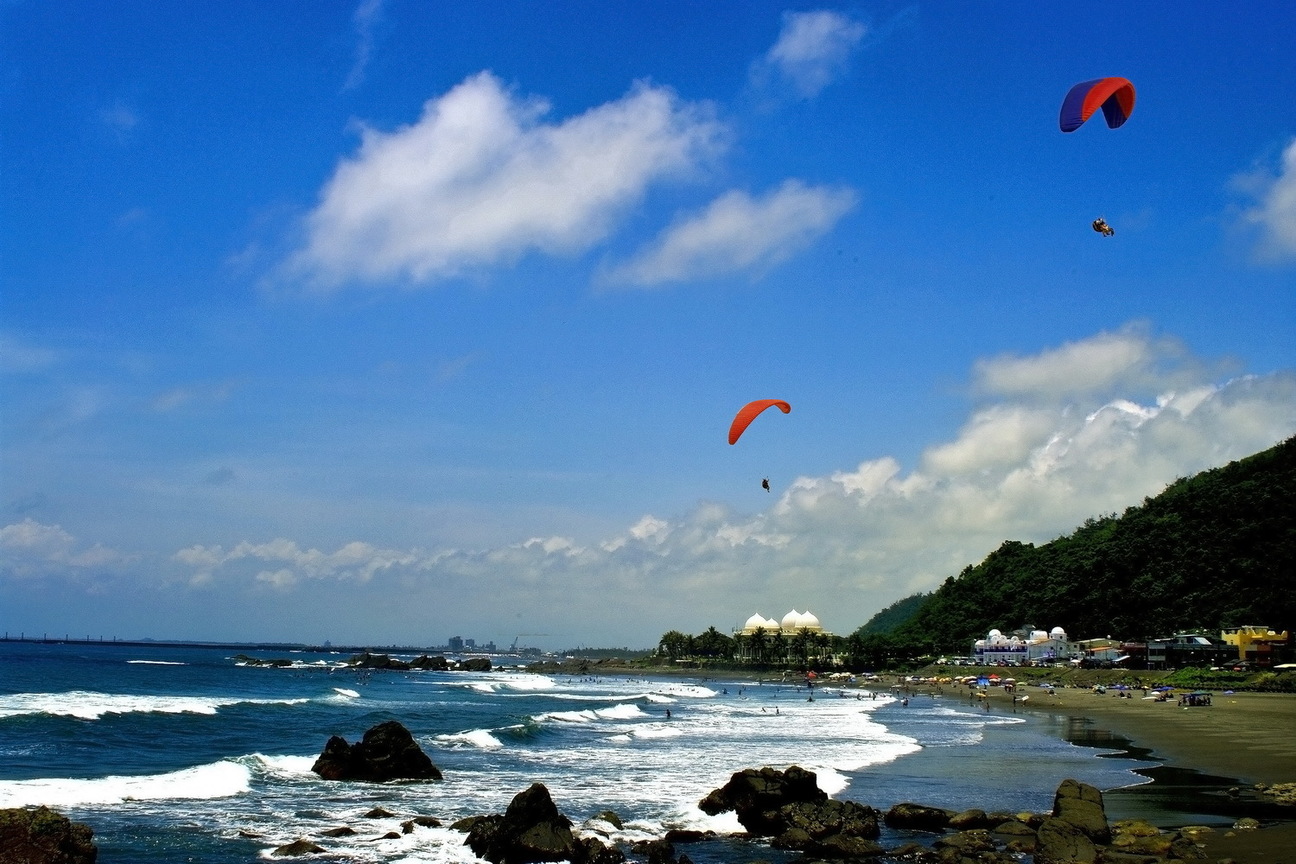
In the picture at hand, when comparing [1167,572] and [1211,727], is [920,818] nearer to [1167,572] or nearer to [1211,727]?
[1211,727]

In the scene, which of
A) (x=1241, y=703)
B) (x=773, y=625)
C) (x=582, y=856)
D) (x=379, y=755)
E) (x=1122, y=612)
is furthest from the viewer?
(x=773, y=625)

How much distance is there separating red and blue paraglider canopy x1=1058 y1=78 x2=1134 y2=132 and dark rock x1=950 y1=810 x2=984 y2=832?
564 inches

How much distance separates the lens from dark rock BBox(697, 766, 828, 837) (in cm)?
1980

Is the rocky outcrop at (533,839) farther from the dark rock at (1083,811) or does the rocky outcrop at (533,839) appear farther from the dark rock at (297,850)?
the dark rock at (1083,811)

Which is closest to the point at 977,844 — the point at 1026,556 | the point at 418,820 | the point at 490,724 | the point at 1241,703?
the point at 418,820

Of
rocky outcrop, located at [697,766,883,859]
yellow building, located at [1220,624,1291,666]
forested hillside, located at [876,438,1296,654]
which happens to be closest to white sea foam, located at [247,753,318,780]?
rocky outcrop, located at [697,766,883,859]

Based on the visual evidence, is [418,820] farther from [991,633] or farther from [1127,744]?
[991,633]

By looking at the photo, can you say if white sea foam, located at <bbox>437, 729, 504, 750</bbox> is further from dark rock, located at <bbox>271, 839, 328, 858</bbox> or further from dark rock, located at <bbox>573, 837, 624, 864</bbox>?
dark rock, located at <bbox>573, 837, 624, 864</bbox>

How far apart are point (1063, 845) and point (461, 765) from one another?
63.4 feet

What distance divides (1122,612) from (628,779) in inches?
3808

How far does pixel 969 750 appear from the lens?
34.4 meters

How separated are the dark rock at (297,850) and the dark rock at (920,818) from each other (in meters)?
10.9

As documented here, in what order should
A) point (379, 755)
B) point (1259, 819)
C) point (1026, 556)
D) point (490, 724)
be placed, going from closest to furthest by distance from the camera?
point (1259, 819)
point (379, 755)
point (490, 724)
point (1026, 556)

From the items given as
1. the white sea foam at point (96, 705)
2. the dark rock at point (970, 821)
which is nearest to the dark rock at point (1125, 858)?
the dark rock at point (970, 821)
